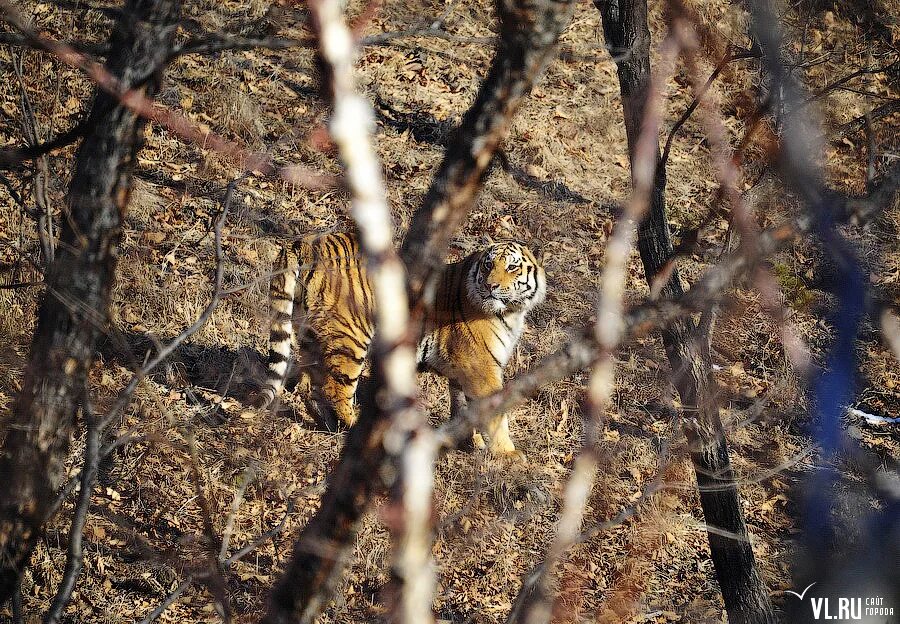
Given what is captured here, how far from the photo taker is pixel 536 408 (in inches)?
271

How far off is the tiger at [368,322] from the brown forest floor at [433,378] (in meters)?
0.32

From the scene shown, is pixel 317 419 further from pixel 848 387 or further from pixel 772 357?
A: pixel 848 387

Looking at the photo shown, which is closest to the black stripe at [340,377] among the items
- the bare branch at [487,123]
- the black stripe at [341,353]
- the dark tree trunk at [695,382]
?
the black stripe at [341,353]

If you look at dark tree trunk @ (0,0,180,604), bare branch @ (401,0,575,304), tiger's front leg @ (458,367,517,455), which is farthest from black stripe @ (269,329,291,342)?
bare branch @ (401,0,575,304)

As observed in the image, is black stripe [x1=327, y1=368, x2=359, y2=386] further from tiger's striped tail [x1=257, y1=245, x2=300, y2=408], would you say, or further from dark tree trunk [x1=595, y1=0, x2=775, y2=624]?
dark tree trunk [x1=595, y1=0, x2=775, y2=624]

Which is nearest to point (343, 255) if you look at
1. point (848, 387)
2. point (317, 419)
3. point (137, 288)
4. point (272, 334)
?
point (272, 334)

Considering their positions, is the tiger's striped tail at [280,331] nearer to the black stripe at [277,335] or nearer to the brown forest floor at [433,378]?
the black stripe at [277,335]

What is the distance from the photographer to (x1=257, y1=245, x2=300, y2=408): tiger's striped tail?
20.1 feet

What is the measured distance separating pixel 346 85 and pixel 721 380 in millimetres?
6826

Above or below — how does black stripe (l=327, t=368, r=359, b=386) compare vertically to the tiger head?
below

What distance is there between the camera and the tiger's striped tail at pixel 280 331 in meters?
6.14

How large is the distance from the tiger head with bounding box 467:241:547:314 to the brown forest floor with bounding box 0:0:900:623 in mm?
1020

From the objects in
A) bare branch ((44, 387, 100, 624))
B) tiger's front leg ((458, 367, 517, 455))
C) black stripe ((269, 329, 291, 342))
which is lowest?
bare branch ((44, 387, 100, 624))

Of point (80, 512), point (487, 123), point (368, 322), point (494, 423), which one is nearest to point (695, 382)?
point (494, 423)
